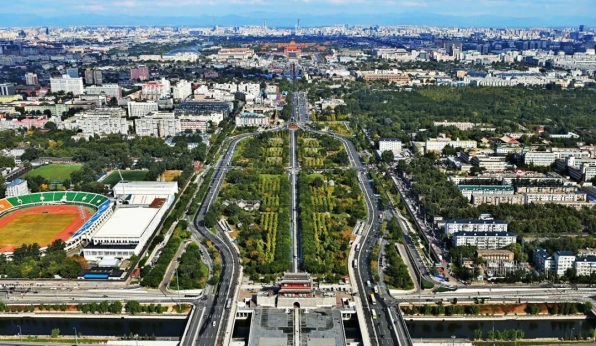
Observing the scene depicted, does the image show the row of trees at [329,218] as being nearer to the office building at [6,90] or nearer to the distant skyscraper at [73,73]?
the office building at [6,90]

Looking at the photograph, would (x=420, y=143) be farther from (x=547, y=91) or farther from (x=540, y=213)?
(x=547, y=91)

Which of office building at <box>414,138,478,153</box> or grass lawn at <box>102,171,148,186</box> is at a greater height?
office building at <box>414,138,478,153</box>

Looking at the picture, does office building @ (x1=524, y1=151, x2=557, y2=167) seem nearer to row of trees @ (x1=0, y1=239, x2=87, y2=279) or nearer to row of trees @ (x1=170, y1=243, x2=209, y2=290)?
row of trees @ (x1=170, y1=243, x2=209, y2=290)

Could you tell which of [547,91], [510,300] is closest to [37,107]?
[510,300]

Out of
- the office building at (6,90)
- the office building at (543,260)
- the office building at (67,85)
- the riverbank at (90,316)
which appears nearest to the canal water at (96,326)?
the riverbank at (90,316)

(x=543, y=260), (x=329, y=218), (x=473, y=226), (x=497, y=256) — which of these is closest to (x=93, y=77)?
(x=329, y=218)

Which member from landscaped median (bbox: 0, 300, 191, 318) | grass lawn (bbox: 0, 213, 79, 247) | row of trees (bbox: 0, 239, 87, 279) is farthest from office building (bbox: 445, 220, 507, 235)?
grass lawn (bbox: 0, 213, 79, 247)
